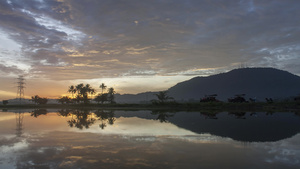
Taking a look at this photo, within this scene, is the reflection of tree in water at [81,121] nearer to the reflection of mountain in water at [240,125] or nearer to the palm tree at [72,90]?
the reflection of mountain in water at [240,125]

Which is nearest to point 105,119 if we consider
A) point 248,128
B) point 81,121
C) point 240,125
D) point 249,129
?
point 81,121

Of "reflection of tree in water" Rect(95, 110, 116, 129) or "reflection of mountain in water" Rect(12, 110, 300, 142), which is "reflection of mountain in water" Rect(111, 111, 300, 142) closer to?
"reflection of mountain in water" Rect(12, 110, 300, 142)

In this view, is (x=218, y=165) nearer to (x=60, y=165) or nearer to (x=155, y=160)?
(x=155, y=160)

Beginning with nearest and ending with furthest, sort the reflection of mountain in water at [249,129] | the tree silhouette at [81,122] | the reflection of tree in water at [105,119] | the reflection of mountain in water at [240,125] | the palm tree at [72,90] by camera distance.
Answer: the reflection of mountain in water at [249,129]
the reflection of mountain in water at [240,125]
the tree silhouette at [81,122]
the reflection of tree in water at [105,119]
the palm tree at [72,90]

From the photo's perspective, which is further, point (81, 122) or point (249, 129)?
point (81, 122)

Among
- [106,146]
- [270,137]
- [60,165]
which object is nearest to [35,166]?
[60,165]

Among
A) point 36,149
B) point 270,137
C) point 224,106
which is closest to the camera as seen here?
point 36,149

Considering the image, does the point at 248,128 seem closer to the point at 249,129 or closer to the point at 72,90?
the point at 249,129

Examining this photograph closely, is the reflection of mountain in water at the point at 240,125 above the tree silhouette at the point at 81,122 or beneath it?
beneath

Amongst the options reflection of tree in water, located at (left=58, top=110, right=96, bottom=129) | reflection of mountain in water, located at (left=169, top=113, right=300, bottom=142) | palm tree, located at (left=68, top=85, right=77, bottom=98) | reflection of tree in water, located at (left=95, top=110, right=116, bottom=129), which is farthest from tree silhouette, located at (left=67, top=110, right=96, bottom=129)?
palm tree, located at (left=68, top=85, right=77, bottom=98)

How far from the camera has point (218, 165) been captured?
8.39 metres

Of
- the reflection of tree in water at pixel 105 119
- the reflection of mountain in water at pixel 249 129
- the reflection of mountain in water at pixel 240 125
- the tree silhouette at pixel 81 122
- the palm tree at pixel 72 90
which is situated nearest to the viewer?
the reflection of mountain in water at pixel 249 129

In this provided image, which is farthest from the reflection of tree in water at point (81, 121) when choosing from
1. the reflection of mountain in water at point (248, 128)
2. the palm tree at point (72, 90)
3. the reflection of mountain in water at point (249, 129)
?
the palm tree at point (72, 90)

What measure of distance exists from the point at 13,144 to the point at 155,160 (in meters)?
8.70
